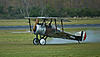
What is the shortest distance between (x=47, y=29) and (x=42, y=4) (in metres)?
71.4

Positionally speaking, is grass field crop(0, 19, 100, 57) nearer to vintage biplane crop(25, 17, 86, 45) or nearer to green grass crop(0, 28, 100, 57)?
green grass crop(0, 28, 100, 57)

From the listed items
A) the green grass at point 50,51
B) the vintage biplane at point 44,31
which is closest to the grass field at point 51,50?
the green grass at point 50,51

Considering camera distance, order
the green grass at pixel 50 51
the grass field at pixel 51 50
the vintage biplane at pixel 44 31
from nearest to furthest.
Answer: the green grass at pixel 50 51 < the grass field at pixel 51 50 < the vintage biplane at pixel 44 31

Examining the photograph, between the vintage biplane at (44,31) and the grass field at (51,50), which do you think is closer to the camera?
the grass field at (51,50)

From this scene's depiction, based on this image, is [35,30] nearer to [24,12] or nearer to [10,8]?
[24,12]

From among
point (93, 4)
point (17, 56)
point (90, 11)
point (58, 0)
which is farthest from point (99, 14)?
point (17, 56)

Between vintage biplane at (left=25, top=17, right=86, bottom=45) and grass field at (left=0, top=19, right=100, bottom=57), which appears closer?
grass field at (left=0, top=19, right=100, bottom=57)

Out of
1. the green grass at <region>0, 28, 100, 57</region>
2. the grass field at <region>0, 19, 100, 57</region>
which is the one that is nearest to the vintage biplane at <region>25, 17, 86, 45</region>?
the grass field at <region>0, 19, 100, 57</region>

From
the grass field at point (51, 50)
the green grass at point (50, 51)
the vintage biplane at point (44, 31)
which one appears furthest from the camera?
the vintage biplane at point (44, 31)

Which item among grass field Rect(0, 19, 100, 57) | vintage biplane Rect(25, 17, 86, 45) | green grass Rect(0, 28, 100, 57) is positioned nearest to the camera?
green grass Rect(0, 28, 100, 57)

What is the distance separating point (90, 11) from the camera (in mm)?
81438

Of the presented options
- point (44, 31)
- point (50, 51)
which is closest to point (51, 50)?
point (50, 51)

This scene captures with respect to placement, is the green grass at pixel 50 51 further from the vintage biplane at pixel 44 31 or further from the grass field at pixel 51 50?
the vintage biplane at pixel 44 31

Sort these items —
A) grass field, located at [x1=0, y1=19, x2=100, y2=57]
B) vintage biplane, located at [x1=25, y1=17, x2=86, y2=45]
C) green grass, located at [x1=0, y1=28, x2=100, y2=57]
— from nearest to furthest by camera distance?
green grass, located at [x1=0, y1=28, x2=100, y2=57] → grass field, located at [x1=0, y1=19, x2=100, y2=57] → vintage biplane, located at [x1=25, y1=17, x2=86, y2=45]
